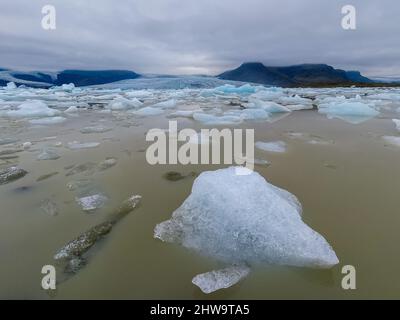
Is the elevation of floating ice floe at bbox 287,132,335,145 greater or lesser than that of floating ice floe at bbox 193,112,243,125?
lesser

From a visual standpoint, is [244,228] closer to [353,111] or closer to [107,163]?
[107,163]

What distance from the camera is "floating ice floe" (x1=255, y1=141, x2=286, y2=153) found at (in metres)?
4.01

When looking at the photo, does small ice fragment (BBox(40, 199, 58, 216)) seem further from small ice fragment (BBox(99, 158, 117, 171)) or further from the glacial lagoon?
small ice fragment (BBox(99, 158, 117, 171))

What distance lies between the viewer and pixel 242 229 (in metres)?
1.76

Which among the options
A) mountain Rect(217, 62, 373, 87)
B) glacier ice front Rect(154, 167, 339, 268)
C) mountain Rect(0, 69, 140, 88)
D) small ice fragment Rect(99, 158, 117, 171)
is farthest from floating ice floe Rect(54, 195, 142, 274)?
mountain Rect(217, 62, 373, 87)

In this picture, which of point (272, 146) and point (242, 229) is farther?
point (272, 146)

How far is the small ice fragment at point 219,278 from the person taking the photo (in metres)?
1.46

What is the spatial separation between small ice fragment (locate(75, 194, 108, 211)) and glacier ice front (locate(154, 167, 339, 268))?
0.65 metres

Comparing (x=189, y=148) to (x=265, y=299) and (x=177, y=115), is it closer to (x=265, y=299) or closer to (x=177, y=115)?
(x=265, y=299)

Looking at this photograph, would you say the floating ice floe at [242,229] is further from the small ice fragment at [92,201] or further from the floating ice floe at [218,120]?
the floating ice floe at [218,120]

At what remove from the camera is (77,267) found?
1.60 m

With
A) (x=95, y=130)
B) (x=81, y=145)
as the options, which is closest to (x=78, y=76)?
(x=95, y=130)

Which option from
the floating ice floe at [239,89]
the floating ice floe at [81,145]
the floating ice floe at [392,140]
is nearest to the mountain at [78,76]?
the floating ice floe at [239,89]

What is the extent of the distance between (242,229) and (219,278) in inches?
14.4
